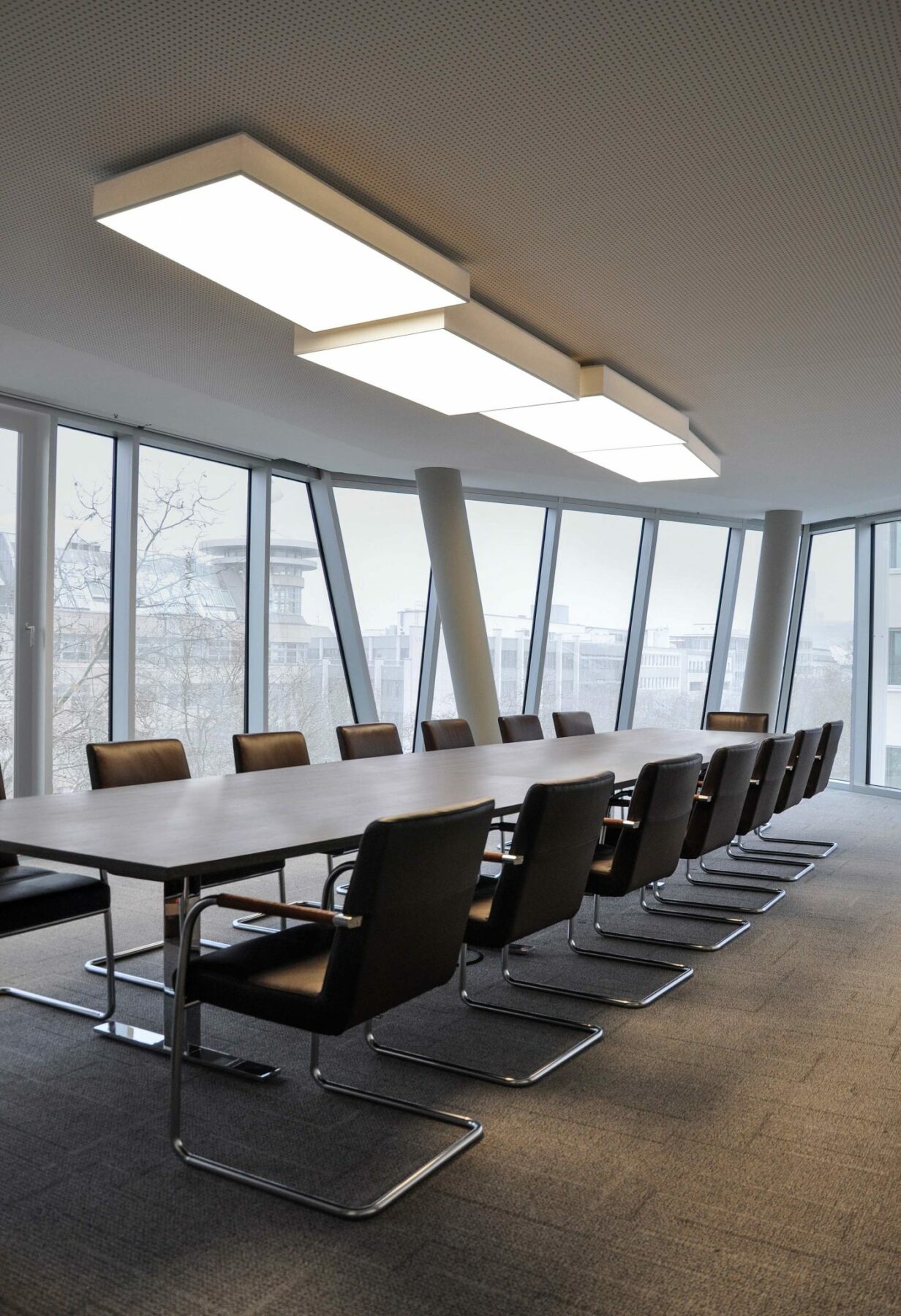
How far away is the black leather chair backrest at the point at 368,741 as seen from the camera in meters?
5.94

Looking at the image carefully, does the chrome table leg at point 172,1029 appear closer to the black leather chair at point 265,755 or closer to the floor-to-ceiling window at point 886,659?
the black leather chair at point 265,755

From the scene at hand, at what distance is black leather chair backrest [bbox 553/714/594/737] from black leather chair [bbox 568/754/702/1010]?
369 centimetres

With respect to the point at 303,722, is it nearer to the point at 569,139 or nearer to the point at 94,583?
the point at 94,583

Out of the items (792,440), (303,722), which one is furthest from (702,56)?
(303,722)

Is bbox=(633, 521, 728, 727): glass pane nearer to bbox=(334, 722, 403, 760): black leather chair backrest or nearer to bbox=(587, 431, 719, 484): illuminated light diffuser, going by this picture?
bbox=(587, 431, 719, 484): illuminated light diffuser

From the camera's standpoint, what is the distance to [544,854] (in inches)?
127

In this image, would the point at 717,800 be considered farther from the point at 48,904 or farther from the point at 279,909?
the point at 48,904

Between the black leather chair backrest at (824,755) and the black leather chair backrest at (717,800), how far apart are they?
7.10ft

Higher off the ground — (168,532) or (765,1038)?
(168,532)

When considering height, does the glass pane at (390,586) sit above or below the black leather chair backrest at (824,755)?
above

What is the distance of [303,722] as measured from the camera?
32.4 ft

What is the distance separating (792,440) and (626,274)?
349 cm

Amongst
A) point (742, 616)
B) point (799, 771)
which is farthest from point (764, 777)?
point (742, 616)

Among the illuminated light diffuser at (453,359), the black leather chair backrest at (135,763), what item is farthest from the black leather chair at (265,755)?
the illuminated light diffuser at (453,359)
